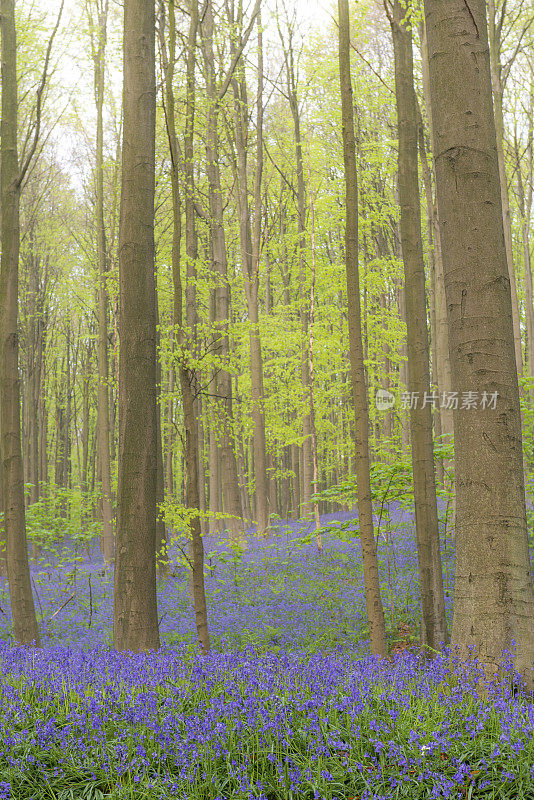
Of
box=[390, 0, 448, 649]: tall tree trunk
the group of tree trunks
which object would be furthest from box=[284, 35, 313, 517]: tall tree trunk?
box=[390, 0, 448, 649]: tall tree trunk

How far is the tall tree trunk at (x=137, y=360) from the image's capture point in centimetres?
600

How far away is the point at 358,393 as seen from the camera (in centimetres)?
630

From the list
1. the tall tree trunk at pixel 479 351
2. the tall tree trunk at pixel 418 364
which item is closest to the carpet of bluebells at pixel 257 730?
the tall tree trunk at pixel 479 351

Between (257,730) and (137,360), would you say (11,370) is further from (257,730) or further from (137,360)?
(257,730)

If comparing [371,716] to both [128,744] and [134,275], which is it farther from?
[134,275]

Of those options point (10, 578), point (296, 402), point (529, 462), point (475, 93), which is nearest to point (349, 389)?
point (296, 402)

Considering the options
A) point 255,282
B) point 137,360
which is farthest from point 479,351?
point 255,282

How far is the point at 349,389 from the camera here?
15.3 m

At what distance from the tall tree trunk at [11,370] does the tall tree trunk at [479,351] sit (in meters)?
5.39

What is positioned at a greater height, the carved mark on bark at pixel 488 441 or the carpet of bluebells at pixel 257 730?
the carved mark on bark at pixel 488 441

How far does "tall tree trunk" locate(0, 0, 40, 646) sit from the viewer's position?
7469 mm

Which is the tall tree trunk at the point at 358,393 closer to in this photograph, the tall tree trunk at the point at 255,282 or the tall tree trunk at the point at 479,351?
the tall tree trunk at the point at 479,351

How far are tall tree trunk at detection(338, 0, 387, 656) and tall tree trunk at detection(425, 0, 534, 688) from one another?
1986 mm

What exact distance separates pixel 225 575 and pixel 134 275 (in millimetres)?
8126
